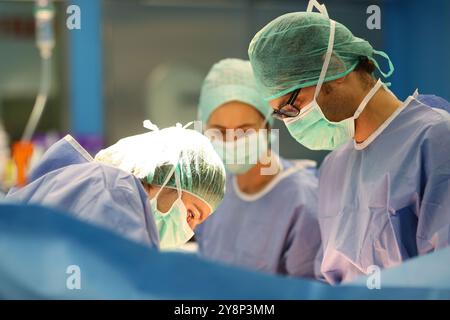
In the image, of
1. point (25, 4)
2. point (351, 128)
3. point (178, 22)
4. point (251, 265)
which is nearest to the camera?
point (351, 128)

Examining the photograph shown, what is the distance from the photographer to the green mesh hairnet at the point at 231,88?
2.40 meters

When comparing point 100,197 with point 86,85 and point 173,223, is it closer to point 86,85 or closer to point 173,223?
point 173,223

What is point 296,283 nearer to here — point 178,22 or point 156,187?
point 156,187

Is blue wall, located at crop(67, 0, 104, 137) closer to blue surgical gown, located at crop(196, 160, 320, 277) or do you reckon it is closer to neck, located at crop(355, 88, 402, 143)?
blue surgical gown, located at crop(196, 160, 320, 277)

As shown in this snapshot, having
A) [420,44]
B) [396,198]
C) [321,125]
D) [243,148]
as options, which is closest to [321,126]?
[321,125]

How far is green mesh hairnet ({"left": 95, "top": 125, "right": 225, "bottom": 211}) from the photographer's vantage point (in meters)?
1.67

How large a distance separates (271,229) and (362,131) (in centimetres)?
72

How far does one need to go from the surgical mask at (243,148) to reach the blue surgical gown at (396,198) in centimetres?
46

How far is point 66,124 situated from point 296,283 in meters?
3.54

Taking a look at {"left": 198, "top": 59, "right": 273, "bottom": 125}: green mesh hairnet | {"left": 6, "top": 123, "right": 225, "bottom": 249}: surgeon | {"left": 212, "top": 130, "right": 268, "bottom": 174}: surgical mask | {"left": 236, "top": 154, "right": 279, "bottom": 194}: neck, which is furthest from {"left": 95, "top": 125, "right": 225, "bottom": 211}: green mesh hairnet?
{"left": 236, "top": 154, "right": 279, "bottom": 194}: neck

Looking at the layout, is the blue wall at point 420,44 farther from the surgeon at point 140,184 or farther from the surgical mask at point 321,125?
the surgeon at point 140,184

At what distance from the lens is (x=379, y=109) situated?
1.80 meters

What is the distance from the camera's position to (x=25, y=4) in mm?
4625

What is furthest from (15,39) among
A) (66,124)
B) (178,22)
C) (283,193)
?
(283,193)
